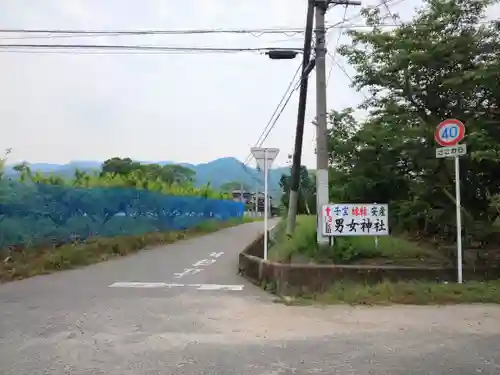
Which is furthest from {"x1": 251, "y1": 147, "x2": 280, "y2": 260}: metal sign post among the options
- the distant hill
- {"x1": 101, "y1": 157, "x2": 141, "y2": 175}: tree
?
{"x1": 101, "y1": 157, "x2": 141, "y2": 175}: tree

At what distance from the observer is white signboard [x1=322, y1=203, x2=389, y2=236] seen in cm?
952

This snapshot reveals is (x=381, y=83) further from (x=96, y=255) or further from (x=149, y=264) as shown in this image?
(x=96, y=255)

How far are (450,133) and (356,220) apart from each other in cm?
237

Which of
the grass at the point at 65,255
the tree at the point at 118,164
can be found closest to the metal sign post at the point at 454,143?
the grass at the point at 65,255

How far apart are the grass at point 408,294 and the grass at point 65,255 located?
640 cm

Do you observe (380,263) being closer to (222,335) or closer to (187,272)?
(222,335)

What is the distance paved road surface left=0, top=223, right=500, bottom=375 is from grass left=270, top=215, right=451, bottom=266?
1.28 metres

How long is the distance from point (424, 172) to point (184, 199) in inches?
615

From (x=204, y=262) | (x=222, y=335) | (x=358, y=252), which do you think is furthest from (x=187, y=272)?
(x=222, y=335)

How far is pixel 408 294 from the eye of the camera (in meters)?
8.05

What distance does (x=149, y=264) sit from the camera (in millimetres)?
13836

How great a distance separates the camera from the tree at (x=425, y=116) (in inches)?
368

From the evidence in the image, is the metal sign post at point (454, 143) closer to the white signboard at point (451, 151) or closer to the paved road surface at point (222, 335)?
the white signboard at point (451, 151)

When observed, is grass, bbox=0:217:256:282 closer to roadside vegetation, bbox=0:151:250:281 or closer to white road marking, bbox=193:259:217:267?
roadside vegetation, bbox=0:151:250:281
